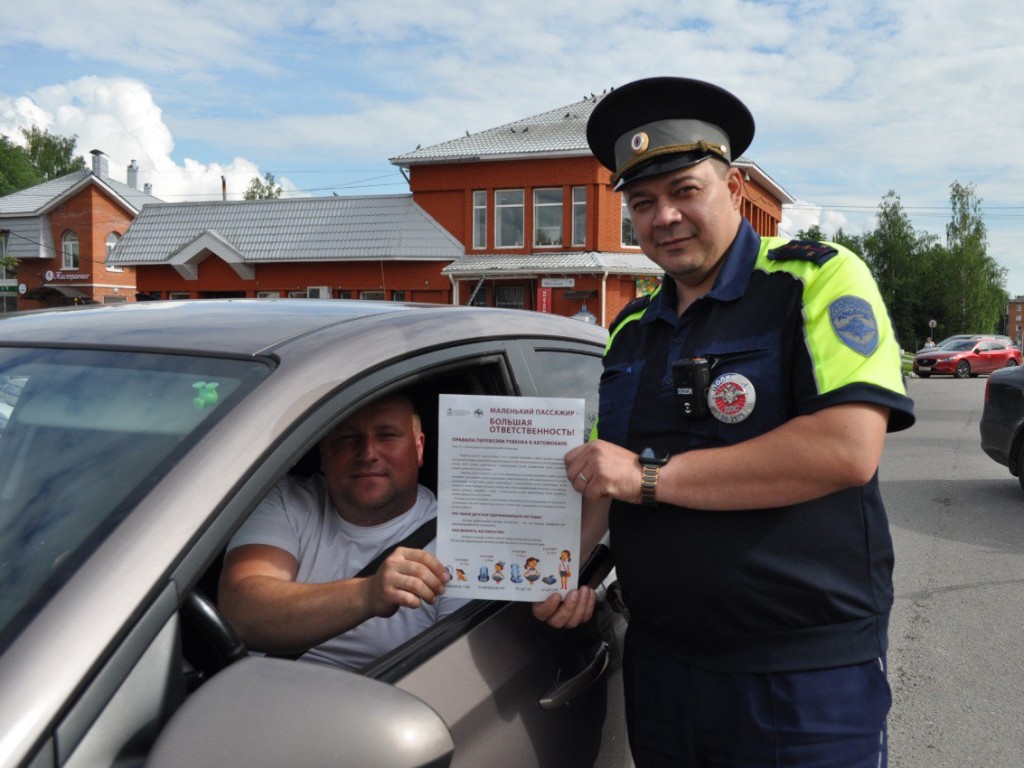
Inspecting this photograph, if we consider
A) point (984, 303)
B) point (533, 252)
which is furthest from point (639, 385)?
point (984, 303)

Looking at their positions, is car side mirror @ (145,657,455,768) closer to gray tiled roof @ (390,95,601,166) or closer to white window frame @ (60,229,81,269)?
gray tiled roof @ (390,95,601,166)

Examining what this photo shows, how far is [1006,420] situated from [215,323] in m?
8.54

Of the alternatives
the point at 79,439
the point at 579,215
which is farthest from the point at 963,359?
the point at 79,439

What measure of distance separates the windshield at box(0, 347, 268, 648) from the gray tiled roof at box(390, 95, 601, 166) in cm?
3060

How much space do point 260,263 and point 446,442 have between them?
35090 millimetres

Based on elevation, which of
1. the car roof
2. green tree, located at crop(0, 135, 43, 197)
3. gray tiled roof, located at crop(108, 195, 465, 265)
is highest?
green tree, located at crop(0, 135, 43, 197)

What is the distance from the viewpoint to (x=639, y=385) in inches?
79.1

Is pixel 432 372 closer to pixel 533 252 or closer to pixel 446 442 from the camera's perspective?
pixel 446 442

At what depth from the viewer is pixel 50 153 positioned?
69.5 meters

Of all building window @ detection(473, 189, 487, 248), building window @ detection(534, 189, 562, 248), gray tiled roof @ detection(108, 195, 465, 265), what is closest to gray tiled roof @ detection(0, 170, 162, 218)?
gray tiled roof @ detection(108, 195, 465, 265)

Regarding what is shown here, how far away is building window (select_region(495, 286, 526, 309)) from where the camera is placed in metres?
33.2

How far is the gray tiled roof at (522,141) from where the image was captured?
1277 inches

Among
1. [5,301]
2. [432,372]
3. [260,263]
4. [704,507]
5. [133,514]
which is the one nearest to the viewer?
[133,514]

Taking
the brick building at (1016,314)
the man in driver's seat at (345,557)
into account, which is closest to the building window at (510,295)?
the man in driver's seat at (345,557)
